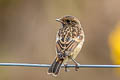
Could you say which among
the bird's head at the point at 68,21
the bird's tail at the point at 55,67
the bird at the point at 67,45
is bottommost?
the bird's tail at the point at 55,67

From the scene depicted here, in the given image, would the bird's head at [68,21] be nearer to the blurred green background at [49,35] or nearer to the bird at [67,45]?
the bird at [67,45]

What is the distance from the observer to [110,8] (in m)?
15.2

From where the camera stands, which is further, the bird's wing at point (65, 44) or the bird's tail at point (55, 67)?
the bird's wing at point (65, 44)

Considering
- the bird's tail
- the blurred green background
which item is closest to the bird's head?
the bird's tail

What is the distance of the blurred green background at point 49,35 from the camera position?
14555 mm

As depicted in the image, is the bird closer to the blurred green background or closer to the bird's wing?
the bird's wing

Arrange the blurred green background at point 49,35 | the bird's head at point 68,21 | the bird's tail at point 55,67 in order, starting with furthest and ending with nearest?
the blurred green background at point 49,35 → the bird's head at point 68,21 → the bird's tail at point 55,67

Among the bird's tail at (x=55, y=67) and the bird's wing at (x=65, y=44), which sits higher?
the bird's wing at (x=65, y=44)

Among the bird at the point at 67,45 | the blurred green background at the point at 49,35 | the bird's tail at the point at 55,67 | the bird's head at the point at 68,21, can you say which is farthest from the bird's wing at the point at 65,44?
the blurred green background at the point at 49,35

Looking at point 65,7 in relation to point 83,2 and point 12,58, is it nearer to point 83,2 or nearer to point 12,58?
point 83,2

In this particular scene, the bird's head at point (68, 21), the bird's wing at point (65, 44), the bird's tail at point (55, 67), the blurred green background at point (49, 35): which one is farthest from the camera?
the blurred green background at point (49, 35)

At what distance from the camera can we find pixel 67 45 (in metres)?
9.47

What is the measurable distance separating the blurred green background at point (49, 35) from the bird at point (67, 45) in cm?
405

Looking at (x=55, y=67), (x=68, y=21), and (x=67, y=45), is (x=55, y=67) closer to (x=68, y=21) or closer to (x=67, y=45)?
(x=67, y=45)
